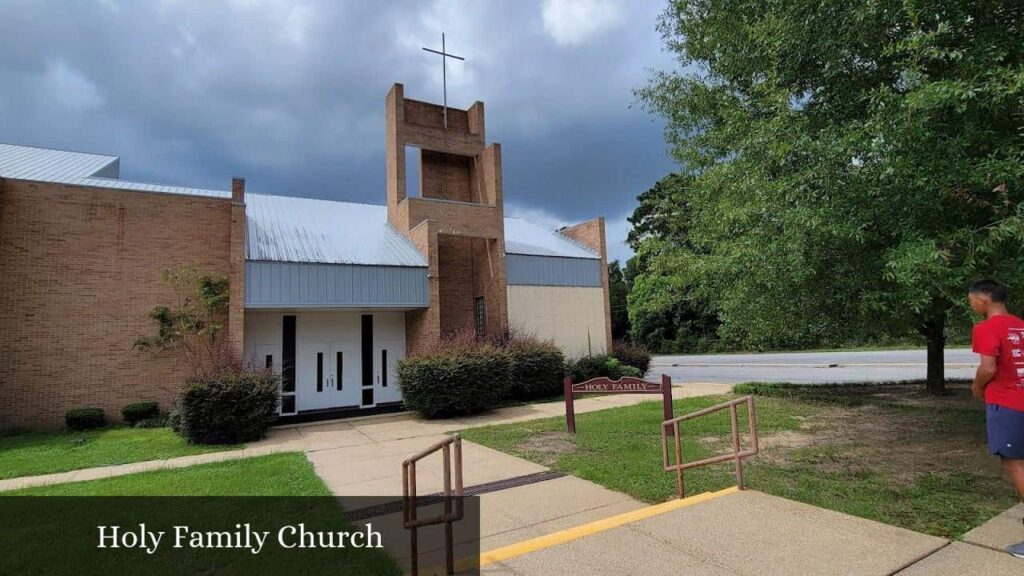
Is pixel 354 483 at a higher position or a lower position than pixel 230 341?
lower

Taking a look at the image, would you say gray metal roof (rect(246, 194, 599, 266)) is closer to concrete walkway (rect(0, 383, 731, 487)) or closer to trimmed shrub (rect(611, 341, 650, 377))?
trimmed shrub (rect(611, 341, 650, 377))

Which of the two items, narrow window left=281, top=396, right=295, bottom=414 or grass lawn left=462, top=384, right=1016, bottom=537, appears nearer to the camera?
grass lawn left=462, top=384, right=1016, bottom=537

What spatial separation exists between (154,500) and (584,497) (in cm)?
541

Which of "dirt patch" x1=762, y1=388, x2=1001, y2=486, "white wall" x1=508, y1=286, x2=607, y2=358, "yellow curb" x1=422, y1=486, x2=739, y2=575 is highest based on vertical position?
"white wall" x1=508, y1=286, x2=607, y2=358

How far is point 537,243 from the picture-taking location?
21969 millimetres

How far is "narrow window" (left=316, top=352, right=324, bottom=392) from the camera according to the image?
53.3 ft

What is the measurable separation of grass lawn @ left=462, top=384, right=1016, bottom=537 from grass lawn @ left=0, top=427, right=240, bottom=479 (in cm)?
601

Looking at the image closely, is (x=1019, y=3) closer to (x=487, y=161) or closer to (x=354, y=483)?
(x=354, y=483)

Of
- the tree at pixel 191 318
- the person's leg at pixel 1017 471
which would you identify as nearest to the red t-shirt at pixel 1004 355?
the person's leg at pixel 1017 471

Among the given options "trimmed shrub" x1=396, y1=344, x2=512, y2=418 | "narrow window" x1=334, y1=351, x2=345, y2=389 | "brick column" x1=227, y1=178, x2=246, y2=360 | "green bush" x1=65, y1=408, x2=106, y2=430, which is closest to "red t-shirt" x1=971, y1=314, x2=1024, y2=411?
"trimmed shrub" x1=396, y1=344, x2=512, y2=418

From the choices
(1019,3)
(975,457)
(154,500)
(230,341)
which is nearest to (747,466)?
(975,457)

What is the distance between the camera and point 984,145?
18.0 feet

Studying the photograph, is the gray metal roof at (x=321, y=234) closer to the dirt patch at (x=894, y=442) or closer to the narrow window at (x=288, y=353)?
the narrow window at (x=288, y=353)

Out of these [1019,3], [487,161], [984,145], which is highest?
[487,161]
